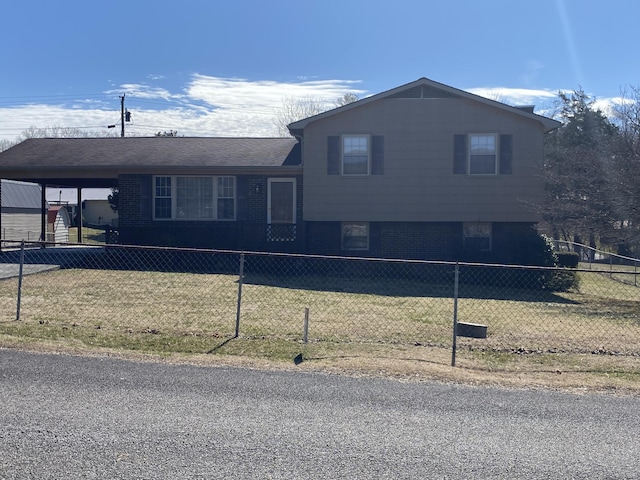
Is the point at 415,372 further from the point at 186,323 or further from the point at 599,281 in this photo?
the point at 599,281

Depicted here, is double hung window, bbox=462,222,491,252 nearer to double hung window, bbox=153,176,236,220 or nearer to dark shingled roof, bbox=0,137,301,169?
dark shingled roof, bbox=0,137,301,169

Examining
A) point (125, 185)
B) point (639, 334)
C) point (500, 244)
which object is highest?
point (125, 185)

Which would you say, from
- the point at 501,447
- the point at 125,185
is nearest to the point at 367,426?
the point at 501,447

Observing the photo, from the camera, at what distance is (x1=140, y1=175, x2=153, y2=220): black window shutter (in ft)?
65.5

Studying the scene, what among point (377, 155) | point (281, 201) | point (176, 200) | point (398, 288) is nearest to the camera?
point (398, 288)

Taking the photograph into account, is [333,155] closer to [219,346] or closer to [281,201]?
[281,201]

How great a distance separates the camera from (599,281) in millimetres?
20688

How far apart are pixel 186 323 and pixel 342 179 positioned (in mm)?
10027

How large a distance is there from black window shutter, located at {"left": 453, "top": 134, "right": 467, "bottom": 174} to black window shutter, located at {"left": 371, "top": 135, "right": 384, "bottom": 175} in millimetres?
2150

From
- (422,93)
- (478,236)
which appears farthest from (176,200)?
(478,236)

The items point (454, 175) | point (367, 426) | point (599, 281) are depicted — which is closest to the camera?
point (367, 426)

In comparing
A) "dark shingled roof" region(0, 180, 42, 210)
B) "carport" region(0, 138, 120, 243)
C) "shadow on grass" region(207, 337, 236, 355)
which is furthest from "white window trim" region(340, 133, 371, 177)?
"dark shingled roof" region(0, 180, 42, 210)

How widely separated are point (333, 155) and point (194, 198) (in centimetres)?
477

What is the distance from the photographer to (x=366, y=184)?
19.0 meters
